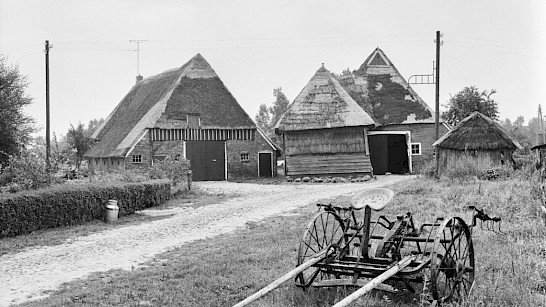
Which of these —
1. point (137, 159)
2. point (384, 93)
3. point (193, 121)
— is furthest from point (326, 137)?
point (137, 159)

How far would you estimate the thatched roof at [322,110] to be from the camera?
31.2 m

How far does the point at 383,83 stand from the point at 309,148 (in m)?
9.48

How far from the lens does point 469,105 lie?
39.0 m

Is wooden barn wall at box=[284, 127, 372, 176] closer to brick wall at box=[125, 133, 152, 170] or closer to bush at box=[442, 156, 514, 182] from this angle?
brick wall at box=[125, 133, 152, 170]

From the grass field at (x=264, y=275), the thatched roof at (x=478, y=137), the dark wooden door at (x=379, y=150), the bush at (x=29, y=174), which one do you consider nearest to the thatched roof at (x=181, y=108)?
the dark wooden door at (x=379, y=150)

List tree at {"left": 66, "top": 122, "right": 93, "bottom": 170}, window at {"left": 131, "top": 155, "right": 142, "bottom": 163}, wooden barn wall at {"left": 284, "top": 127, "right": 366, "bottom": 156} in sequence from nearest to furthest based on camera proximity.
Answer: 1. wooden barn wall at {"left": 284, "top": 127, "right": 366, "bottom": 156}
2. window at {"left": 131, "top": 155, "right": 142, "bottom": 163}
3. tree at {"left": 66, "top": 122, "right": 93, "bottom": 170}

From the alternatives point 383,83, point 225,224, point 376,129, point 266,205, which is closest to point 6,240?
point 225,224

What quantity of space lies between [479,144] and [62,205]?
18.5 meters

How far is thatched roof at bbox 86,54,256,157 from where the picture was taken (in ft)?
108

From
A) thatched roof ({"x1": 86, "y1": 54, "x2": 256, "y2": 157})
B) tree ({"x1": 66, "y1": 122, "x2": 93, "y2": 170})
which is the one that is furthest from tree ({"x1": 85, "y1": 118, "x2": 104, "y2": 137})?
thatched roof ({"x1": 86, "y1": 54, "x2": 256, "y2": 157})

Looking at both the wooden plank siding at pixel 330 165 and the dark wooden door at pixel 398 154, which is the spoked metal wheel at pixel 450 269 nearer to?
the wooden plank siding at pixel 330 165

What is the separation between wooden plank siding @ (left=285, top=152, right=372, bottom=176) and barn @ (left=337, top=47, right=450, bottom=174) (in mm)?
4931

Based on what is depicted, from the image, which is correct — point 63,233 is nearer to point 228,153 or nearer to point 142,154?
point 142,154

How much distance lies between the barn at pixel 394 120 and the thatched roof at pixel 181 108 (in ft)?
26.9
